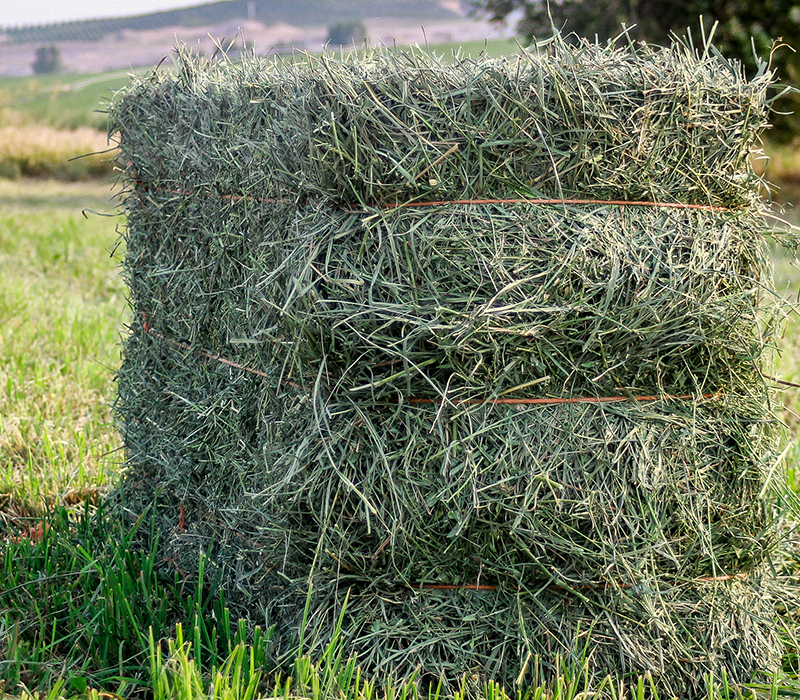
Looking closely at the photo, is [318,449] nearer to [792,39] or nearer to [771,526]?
[771,526]

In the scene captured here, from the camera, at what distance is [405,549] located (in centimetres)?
204

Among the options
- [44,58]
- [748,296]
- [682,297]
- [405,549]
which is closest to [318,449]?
[405,549]

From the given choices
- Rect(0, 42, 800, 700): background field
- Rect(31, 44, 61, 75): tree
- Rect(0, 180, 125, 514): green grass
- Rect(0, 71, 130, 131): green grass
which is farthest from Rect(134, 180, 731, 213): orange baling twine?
Rect(31, 44, 61, 75): tree

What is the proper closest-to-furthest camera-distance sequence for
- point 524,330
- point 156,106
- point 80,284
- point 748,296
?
1. point 524,330
2. point 748,296
3. point 156,106
4. point 80,284

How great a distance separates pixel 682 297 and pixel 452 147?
0.76m

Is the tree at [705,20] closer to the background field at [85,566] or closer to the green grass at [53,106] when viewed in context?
the background field at [85,566]

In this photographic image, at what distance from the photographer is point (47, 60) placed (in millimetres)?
59438

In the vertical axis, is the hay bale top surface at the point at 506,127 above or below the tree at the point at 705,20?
below

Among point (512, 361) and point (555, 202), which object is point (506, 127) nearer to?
point (555, 202)

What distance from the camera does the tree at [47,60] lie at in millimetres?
58375

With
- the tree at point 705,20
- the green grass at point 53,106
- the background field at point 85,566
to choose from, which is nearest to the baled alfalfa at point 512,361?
the background field at point 85,566

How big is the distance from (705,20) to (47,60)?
186 feet

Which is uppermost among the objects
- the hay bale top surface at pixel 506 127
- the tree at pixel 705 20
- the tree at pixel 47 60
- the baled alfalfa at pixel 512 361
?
the tree at pixel 47 60

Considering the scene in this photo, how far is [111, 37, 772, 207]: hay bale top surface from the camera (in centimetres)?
194
